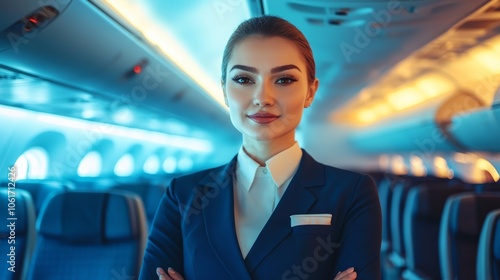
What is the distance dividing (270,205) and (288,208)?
0.21 feet

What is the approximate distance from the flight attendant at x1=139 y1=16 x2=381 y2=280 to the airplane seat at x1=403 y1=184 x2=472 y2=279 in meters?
2.83

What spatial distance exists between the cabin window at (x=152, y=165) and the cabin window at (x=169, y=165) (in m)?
0.75

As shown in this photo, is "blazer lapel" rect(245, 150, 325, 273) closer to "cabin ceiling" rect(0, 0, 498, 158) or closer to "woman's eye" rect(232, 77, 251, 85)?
"woman's eye" rect(232, 77, 251, 85)

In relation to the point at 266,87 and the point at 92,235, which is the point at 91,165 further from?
the point at 266,87

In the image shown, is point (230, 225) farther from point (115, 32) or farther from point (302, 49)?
point (115, 32)

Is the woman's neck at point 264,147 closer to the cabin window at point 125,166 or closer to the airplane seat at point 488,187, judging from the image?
the airplane seat at point 488,187

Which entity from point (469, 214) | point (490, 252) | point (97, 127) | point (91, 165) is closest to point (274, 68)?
point (490, 252)

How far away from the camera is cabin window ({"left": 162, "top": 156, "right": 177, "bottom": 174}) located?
1388cm

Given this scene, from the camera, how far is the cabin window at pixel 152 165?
11.8 meters

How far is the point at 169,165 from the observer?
47.5ft

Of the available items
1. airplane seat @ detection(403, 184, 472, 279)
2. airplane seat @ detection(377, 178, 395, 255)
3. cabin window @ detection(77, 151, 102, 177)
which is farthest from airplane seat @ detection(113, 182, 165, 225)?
airplane seat @ detection(403, 184, 472, 279)

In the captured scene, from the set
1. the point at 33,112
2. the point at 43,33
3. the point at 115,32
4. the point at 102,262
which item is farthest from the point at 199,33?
the point at 33,112

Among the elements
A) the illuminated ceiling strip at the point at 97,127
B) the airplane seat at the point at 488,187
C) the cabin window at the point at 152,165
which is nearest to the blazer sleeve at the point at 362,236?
the airplane seat at the point at 488,187

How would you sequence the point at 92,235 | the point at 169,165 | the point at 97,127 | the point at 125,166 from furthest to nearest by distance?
the point at 169,165, the point at 125,166, the point at 97,127, the point at 92,235
